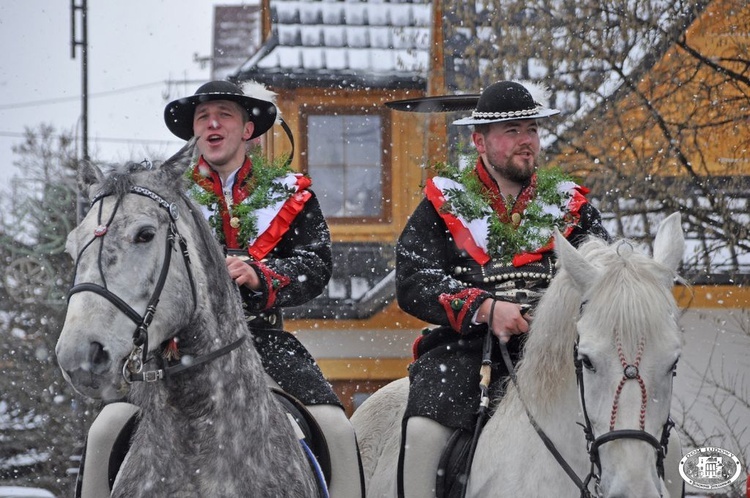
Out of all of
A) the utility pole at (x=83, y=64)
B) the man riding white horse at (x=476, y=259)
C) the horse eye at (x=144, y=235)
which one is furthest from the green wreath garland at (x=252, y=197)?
the utility pole at (x=83, y=64)

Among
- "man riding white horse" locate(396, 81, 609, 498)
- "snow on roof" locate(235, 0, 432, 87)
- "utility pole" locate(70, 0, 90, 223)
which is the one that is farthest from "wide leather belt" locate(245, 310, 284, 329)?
"snow on roof" locate(235, 0, 432, 87)

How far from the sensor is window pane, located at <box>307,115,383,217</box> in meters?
16.2

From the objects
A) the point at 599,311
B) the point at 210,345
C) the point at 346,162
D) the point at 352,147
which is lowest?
the point at 210,345

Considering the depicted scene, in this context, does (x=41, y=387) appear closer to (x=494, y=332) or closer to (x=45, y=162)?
(x=45, y=162)

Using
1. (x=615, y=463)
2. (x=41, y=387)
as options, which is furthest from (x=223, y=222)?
(x=41, y=387)

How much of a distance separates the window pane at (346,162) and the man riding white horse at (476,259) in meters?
10.7

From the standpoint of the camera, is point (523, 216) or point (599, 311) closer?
point (599, 311)

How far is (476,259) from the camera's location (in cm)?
515

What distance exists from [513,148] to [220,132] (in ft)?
4.42

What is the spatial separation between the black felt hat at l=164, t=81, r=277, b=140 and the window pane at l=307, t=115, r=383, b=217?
10571mm

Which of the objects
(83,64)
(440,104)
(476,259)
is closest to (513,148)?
(476,259)

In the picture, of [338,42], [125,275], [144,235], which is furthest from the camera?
[338,42]

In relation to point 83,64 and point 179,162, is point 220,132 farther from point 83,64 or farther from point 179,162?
point 83,64

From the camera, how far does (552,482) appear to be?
14.2ft
